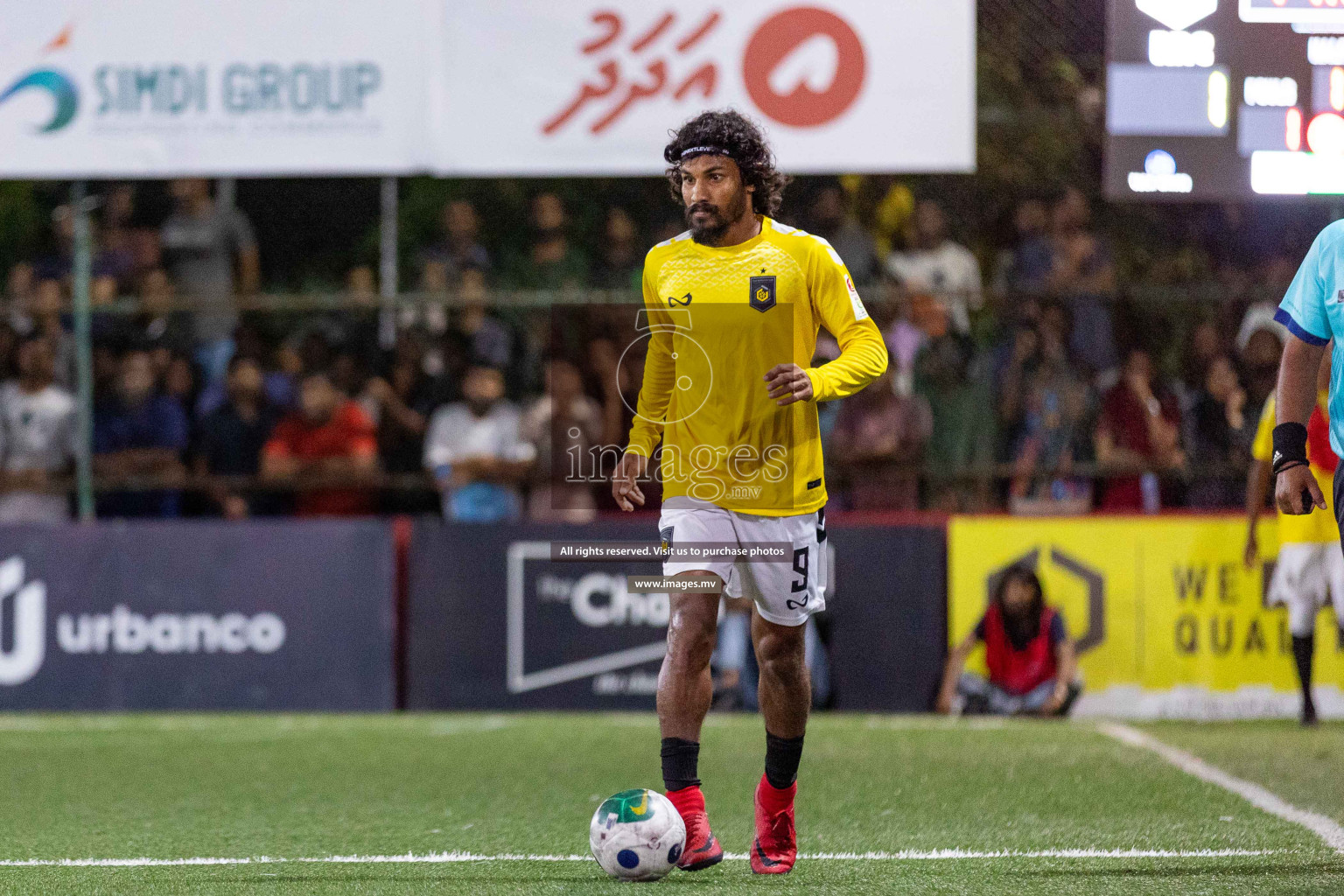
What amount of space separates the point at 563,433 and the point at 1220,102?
3.92 m

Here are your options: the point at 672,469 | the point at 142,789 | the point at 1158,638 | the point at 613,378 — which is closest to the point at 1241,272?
the point at 1158,638

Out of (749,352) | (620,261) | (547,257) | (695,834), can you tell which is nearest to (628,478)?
(749,352)

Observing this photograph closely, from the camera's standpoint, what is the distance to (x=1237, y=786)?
6.57m

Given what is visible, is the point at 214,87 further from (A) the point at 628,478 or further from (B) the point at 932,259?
(A) the point at 628,478

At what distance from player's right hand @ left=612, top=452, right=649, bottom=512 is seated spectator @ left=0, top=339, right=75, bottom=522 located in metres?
5.89

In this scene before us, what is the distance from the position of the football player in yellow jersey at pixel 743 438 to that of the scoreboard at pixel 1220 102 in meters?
3.06

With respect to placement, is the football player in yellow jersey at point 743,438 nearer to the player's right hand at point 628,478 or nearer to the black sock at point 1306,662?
the player's right hand at point 628,478

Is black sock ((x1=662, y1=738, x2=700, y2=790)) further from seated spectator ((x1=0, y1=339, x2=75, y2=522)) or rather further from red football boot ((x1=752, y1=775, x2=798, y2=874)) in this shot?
seated spectator ((x1=0, y1=339, x2=75, y2=522))

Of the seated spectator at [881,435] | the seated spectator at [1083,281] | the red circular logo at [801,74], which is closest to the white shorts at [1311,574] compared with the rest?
the seated spectator at [1083,281]

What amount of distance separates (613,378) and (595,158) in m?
1.22

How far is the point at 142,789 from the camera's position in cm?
682

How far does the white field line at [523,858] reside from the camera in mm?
5082

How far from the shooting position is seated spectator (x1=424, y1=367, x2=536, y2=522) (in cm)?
980

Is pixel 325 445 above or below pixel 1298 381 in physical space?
below
